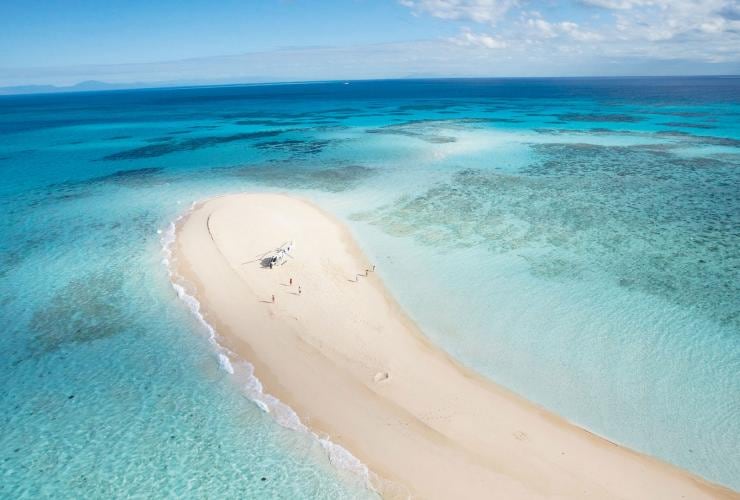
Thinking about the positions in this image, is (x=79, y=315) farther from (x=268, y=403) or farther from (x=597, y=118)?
(x=597, y=118)

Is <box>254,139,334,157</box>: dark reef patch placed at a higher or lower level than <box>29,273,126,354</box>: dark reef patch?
higher

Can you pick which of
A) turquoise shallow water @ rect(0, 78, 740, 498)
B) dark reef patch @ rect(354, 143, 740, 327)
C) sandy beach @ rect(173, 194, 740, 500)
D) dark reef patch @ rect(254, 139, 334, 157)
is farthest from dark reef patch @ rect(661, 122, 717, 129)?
sandy beach @ rect(173, 194, 740, 500)

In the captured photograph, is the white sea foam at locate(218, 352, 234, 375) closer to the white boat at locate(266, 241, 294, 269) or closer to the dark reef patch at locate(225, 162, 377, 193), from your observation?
the white boat at locate(266, 241, 294, 269)

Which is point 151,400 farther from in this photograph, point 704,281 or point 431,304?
point 704,281

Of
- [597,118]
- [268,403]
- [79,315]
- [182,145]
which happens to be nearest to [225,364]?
[268,403]

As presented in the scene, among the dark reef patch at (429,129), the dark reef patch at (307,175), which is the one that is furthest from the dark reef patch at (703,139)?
the dark reef patch at (307,175)

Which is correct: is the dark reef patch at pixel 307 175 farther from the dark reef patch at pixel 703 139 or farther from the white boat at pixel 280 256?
the dark reef patch at pixel 703 139

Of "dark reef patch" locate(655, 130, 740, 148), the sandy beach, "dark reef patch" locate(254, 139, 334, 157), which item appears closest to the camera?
the sandy beach
